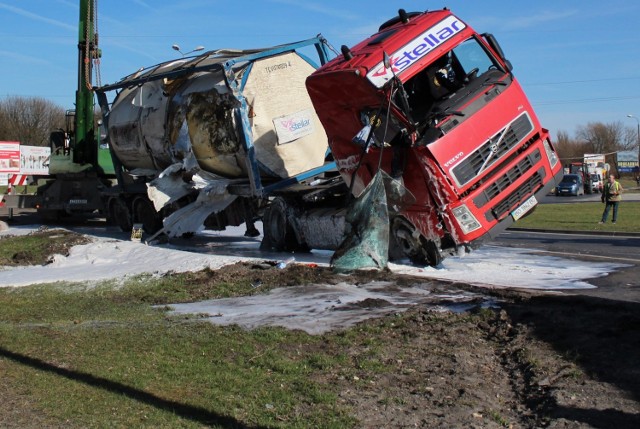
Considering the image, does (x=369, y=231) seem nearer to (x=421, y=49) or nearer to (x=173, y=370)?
(x=421, y=49)

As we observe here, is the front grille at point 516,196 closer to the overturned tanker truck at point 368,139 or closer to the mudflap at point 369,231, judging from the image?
the overturned tanker truck at point 368,139

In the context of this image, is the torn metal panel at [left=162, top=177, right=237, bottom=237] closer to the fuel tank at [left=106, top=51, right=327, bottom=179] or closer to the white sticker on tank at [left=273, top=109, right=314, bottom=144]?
the fuel tank at [left=106, top=51, right=327, bottom=179]

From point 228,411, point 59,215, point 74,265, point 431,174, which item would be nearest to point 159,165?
point 74,265

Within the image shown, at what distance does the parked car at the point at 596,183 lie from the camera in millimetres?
60688

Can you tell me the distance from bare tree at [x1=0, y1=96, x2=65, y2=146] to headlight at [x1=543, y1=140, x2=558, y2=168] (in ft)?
180

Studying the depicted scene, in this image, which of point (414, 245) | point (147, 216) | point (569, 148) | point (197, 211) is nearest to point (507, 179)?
point (414, 245)

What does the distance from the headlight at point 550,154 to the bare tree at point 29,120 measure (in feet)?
180

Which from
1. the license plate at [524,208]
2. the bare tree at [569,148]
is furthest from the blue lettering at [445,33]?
the bare tree at [569,148]

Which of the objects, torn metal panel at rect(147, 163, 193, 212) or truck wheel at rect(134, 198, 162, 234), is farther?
truck wheel at rect(134, 198, 162, 234)

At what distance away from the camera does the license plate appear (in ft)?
33.9

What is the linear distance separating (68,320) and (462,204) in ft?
17.2

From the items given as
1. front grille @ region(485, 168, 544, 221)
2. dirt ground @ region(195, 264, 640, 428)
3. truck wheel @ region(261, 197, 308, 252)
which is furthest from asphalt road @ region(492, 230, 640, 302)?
truck wheel @ region(261, 197, 308, 252)

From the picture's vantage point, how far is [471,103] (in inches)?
394

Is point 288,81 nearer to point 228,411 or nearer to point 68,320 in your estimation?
point 68,320
